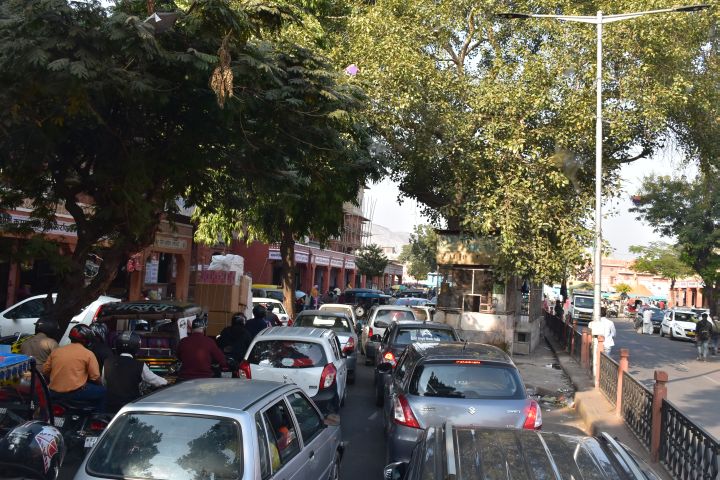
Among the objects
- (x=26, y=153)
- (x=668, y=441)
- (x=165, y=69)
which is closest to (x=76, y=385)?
(x=26, y=153)

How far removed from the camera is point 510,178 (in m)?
18.3

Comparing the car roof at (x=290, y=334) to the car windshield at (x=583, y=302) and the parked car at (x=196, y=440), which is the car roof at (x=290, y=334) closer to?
the parked car at (x=196, y=440)

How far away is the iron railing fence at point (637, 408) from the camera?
9.12 meters

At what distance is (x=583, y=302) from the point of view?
52.0 meters

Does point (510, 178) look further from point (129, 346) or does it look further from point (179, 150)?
point (129, 346)

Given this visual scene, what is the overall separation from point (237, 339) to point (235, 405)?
25.7 feet

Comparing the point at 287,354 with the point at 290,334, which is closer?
the point at 287,354

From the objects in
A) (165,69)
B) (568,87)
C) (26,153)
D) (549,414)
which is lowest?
(549,414)

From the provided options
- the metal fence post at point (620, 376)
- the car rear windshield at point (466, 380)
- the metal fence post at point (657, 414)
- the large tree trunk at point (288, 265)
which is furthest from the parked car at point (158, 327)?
the large tree trunk at point (288, 265)

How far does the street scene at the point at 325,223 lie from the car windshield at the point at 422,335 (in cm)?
6

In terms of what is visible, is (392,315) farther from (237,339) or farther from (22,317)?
(22,317)

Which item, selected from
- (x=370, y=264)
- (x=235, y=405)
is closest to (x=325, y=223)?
(x=235, y=405)

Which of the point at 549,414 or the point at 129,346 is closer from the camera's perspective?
the point at 129,346

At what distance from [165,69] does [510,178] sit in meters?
10.9
